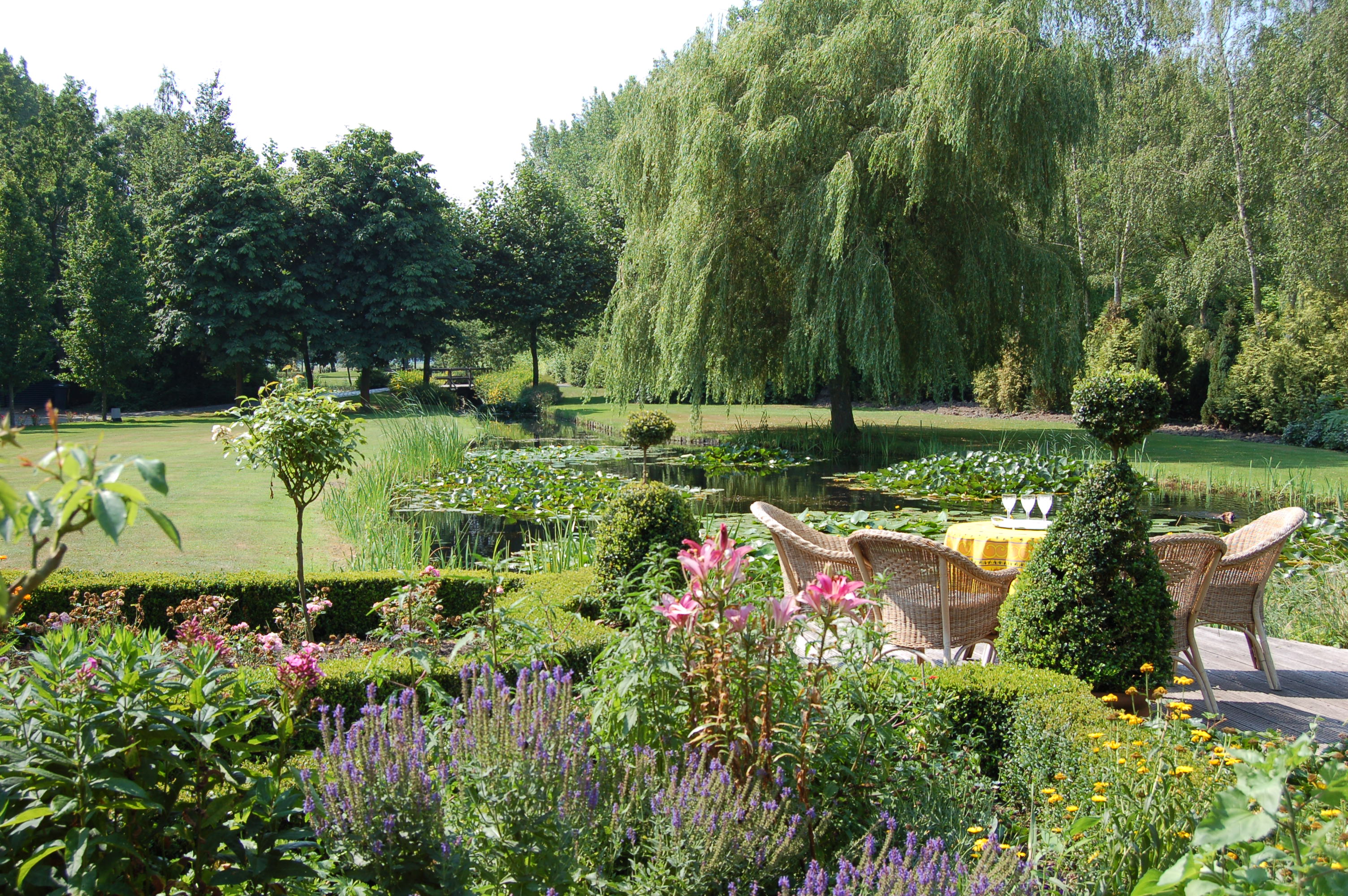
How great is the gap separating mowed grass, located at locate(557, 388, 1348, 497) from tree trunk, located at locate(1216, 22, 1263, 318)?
5203 millimetres

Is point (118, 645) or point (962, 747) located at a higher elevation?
point (118, 645)

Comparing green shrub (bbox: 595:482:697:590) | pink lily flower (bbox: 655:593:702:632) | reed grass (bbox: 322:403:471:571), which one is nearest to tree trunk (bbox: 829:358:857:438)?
reed grass (bbox: 322:403:471:571)

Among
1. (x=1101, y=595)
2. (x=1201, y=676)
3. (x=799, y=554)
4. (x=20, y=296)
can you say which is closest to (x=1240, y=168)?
(x=1201, y=676)

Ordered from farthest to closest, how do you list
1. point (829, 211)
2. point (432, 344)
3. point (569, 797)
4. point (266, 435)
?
point (432, 344) → point (829, 211) → point (266, 435) → point (569, 797)

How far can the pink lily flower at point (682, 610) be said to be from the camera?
2167 mm

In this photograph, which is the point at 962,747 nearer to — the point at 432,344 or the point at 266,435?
the point at 266,435

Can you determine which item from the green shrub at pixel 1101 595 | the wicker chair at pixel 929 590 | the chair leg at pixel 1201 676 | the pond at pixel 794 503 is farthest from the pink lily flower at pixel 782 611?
the pond at pixel 794 503

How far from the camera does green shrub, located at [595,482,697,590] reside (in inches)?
212

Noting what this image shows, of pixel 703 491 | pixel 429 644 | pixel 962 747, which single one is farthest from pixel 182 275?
pixel 962 747

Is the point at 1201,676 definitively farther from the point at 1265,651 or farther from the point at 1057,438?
the point at 1057,438

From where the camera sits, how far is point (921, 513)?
31.6ft

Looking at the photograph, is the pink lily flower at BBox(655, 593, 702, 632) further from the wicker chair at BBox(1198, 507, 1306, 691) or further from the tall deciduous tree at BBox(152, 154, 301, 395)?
the tall deciduous tree at BBox(152, 154, 301, 395)

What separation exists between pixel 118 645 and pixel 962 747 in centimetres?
294

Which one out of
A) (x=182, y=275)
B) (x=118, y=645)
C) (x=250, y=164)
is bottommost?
(x=118, y=645)
